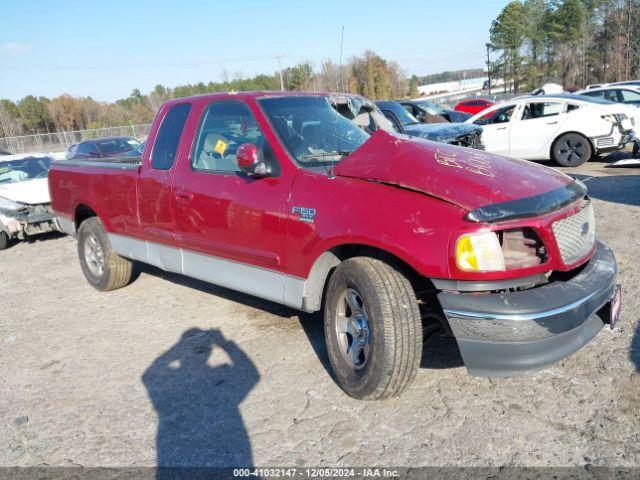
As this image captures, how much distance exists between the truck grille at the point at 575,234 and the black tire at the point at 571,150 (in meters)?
8.67

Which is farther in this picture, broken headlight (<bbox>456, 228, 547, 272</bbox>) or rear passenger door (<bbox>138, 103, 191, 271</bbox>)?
rear passenger door (<bbox>138, 103, 191, 271</bbox>)

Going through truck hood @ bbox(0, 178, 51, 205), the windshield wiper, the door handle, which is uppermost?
the windshield wiper

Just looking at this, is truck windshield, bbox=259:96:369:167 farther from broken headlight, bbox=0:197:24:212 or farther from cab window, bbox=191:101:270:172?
broken headlight, bbox=0:197:24:212

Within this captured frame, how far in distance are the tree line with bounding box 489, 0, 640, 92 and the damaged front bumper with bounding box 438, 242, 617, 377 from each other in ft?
150

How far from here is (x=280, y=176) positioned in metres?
3.63

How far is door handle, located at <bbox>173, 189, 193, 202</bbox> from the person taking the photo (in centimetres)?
427

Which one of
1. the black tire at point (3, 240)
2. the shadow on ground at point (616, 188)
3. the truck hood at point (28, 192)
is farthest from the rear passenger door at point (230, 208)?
the shadow on ground at point (616, 188)

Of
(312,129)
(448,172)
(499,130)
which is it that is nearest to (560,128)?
(499,130)

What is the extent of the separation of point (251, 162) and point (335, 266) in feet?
2.95

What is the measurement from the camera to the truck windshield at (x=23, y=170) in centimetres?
987

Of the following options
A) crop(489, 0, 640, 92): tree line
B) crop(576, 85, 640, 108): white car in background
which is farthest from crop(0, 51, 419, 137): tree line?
crop(576, 85, 640, 108): white car in background

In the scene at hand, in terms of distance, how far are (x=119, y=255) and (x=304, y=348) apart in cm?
265

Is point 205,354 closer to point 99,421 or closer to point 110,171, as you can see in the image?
point 99,421

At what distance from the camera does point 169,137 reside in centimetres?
470
